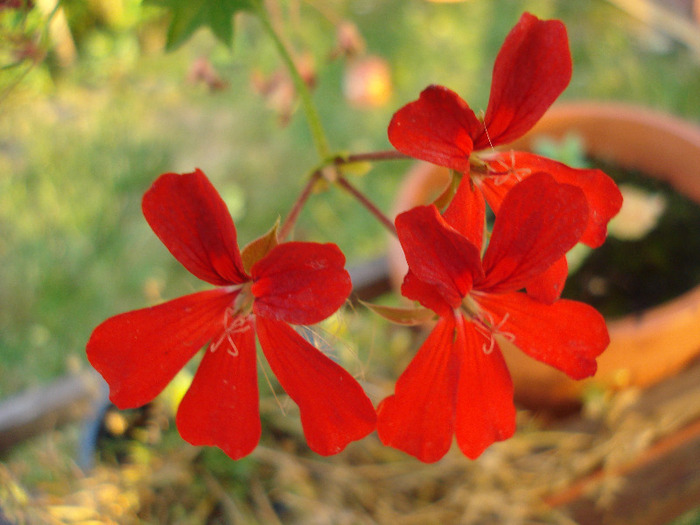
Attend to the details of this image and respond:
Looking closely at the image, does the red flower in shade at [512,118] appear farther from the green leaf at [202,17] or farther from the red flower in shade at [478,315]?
the green leaf at [202,17]

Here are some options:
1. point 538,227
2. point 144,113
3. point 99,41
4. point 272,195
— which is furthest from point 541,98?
point 99,41

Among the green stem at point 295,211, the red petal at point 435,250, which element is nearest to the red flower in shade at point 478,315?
the red petal at point 435,250

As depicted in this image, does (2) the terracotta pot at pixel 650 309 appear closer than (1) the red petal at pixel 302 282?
No

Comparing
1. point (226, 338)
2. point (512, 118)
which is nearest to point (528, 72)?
point (512, 118)

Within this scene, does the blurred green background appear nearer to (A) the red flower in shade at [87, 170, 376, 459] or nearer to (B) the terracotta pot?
(B) the terracotta pot

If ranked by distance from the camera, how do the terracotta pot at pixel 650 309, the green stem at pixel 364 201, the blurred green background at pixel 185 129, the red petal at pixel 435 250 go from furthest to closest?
the blurred green background at pixel 185 129 → the terracotta pot at pixel 650 309 → the green stem at pixel 364 201 → the red petal at pixel 435 250

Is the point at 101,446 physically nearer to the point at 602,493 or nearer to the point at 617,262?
the point at 602,493

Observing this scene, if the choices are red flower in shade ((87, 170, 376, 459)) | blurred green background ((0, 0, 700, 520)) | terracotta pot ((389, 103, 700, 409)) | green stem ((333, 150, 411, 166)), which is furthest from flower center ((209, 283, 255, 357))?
blurred green background ((0, 0, 700, 520))
